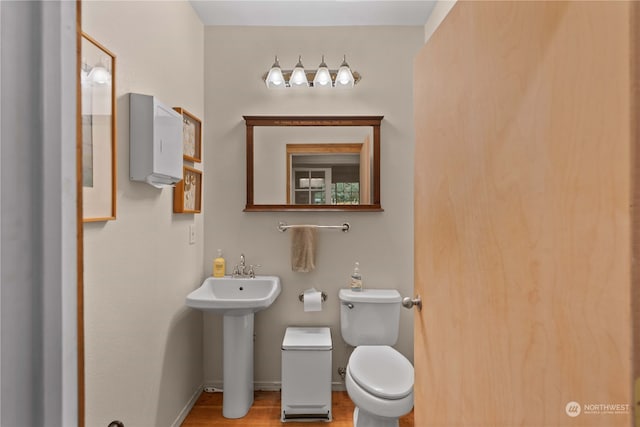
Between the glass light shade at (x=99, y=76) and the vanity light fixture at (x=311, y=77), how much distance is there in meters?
1.12

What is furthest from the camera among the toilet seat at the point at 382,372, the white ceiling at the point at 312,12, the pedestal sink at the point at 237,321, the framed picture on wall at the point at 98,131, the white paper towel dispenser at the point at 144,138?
the white ceiling at the point at 312,12

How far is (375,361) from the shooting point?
1816 mm

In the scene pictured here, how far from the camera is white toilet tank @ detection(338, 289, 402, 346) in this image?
2148 millimetres

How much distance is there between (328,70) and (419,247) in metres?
1.52

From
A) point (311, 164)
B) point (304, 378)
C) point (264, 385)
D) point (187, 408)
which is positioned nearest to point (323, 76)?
point (311, 164)

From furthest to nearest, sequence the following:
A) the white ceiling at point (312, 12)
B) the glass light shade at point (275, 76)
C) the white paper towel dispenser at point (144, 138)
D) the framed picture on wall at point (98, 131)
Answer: the glass light shade at point (275, 76) → the white ceiling at point (312, 12) → the white paper towel dispenser at point (144, 138) → the framed picture on wall at point (98, 131)

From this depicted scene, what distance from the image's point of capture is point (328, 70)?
2.28 meters

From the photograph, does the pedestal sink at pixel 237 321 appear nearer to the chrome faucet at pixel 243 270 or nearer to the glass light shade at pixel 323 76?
the chrome faucet at pixel 243 270

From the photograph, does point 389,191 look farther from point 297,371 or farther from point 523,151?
point 523,151

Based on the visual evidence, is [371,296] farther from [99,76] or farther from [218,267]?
[99,76]

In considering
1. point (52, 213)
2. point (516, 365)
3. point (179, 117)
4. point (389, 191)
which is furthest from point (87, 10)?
point (389, 191)

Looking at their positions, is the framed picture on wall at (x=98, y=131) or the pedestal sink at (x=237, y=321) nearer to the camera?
the framed picture on wall at (x=98, y=131)

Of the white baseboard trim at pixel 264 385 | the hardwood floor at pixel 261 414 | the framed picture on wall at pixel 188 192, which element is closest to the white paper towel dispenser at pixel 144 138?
the framed picture on wall at pixel 188 192

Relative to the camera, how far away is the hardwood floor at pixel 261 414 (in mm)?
1981
